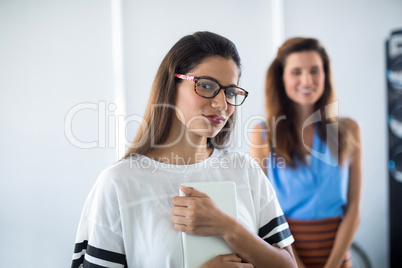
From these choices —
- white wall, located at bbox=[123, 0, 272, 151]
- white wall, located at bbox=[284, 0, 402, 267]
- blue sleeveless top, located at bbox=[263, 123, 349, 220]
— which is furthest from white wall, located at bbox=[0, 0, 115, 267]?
white wall, located at bbox=[284, 0, 402, 267]

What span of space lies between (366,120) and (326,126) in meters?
1.20

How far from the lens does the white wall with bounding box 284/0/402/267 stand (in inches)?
88.8

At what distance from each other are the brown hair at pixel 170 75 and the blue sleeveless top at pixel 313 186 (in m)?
0.60

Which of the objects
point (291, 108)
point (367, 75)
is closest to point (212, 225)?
point (291, 108)

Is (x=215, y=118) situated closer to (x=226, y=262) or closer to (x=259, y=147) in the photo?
(x=226, y=262)

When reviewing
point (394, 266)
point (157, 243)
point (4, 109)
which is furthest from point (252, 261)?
point (394, 266)

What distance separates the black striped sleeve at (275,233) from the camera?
84 cm

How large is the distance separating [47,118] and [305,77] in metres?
1.30

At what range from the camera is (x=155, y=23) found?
1883 millimetres

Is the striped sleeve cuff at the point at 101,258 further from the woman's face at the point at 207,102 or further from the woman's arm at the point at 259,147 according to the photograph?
the woman's arm at the point at 259,147

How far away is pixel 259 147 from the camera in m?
1.35

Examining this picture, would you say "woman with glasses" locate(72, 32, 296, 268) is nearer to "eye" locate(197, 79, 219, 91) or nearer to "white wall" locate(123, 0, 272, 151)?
"eye" locate(197, 79, 219, 91)

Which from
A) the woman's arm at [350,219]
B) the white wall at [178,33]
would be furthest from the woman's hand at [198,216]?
the white wall at [178,33]

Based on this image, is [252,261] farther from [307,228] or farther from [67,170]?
[67,170]
